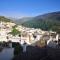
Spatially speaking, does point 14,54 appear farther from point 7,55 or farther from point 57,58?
point 57,58

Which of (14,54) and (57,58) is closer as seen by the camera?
(57,58)

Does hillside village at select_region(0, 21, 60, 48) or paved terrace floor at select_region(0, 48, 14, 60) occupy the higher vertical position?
hillside village at select_region(0, 21, 60, 48)

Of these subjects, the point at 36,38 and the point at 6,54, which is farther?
the point at 36,38

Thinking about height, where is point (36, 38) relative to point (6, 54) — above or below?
above

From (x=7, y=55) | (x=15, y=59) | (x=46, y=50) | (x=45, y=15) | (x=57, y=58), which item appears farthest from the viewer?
(x=45, y=15)

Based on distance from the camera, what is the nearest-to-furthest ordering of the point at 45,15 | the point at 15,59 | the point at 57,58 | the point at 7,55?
1. the point at 57,58
2. the point at 15,59
3. the point at 7,55
4. the point at 45,15

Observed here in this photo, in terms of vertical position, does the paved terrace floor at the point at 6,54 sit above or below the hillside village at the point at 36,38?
below

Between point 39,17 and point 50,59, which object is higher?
point 39,17

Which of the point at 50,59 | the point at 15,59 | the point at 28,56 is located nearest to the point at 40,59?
the point at 50,59

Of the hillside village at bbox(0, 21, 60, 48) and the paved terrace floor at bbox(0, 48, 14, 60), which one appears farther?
the hillside village at bbox(0, 21, 60, 48)

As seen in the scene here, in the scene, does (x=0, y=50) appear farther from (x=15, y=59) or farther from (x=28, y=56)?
(x=28, y=56)

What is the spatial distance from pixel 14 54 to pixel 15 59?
28cm

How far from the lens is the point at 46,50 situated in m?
2.81

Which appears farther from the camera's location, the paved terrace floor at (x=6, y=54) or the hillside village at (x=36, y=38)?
the hillside village at (x=36, y=38)
